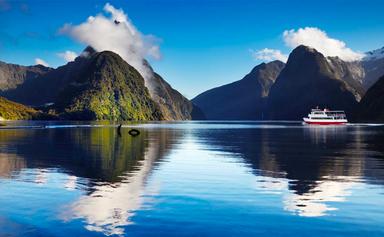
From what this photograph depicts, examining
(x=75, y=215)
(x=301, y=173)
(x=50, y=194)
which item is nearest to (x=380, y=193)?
(x=301, y=173)

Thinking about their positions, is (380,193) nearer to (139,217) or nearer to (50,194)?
(139,217)

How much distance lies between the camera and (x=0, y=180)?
125ft

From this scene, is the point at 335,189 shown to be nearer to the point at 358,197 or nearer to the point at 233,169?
the point at 358,197

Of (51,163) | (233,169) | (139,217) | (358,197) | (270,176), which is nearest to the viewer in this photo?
(139,217)

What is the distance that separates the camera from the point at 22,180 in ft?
126

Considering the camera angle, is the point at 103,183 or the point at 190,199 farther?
the point at 103,183

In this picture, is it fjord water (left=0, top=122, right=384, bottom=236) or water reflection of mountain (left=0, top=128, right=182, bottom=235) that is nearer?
fjord water (left=0, top=122, right=384, bottom=236)

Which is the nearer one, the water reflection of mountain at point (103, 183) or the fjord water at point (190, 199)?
the fjord water at point (190, 199)

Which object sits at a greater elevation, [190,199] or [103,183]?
[103,183]

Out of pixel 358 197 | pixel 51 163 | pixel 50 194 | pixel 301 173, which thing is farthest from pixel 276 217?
pixel 51 163

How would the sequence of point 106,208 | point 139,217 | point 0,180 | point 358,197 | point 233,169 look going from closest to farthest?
point 139,217, point 106,208, point 358,197, point 0,180, point 233,169

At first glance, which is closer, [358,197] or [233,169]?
[358,197]

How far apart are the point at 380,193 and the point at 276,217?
12515mm

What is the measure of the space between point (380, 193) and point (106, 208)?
2067 cm
